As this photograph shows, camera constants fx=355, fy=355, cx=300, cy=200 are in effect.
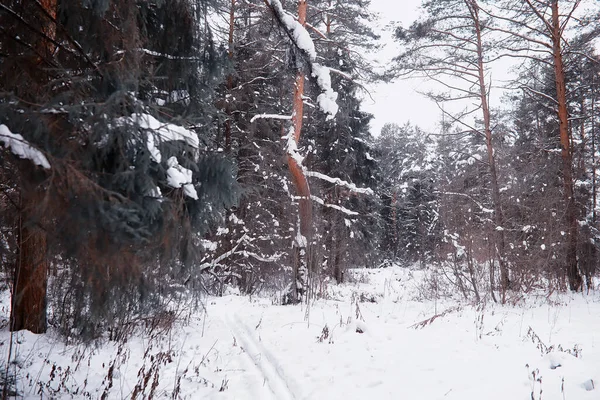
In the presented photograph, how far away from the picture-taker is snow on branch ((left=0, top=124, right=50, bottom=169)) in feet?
6.70

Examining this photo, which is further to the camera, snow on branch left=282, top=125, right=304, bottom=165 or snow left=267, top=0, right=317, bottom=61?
snow on branch left=282, top=125, right=304, bottom=165

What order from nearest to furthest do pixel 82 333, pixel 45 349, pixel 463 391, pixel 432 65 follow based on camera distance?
1. pixel 82 333
2. pixel 463 391
3. pixel 45 349
4. pixel 432 65

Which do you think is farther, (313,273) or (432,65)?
(432,65)

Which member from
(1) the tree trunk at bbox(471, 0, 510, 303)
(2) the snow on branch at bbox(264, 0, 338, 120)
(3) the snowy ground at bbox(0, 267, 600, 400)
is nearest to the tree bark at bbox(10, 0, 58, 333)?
(3) the snowy ground at bbox(0, 267, 600, 400)

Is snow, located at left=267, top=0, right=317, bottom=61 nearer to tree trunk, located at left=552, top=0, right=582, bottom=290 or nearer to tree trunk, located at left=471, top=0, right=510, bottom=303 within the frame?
tree trunk, located at left=471, top=0, right=510, bottom=303

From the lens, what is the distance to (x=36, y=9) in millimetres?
3354

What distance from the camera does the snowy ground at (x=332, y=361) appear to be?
3502mm

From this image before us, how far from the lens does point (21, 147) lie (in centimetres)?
208

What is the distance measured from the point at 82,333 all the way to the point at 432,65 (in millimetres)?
10742

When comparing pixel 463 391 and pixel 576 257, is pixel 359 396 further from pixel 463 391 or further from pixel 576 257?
pixel 576 257

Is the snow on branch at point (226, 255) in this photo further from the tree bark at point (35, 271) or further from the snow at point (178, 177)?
the snow at point (178, 177)

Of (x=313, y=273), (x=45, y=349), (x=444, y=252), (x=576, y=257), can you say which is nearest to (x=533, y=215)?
(x=576, y=257)

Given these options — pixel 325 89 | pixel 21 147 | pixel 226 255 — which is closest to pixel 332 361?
pixel 21 147

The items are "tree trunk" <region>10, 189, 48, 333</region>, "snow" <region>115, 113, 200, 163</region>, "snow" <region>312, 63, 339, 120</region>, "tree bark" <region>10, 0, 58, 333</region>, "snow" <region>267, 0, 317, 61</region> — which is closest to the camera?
"snow" <region>115, 113, 200, 163</region>
